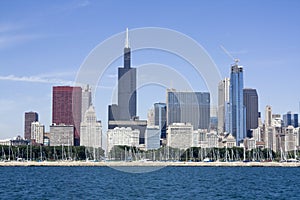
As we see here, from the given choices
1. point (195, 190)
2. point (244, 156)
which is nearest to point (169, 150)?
point (244, 156)

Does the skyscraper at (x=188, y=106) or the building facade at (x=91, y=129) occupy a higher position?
the skyscraper at (x=188, y=106)

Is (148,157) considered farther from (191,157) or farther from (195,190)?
(195,190)

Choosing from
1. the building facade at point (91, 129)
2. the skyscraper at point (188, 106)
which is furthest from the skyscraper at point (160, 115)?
the building facade at point (91, 129)

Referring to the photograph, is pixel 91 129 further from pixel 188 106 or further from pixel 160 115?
pixel 188 106

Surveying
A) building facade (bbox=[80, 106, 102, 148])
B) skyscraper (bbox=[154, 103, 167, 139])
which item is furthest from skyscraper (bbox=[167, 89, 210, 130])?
Result: building facade (bbox=[80, 106, 102, 148])

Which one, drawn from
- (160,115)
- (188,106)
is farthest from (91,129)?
(188,106)

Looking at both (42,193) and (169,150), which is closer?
(42,193)

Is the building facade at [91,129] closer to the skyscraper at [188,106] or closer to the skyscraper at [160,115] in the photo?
the skyscraper at [160,115]
